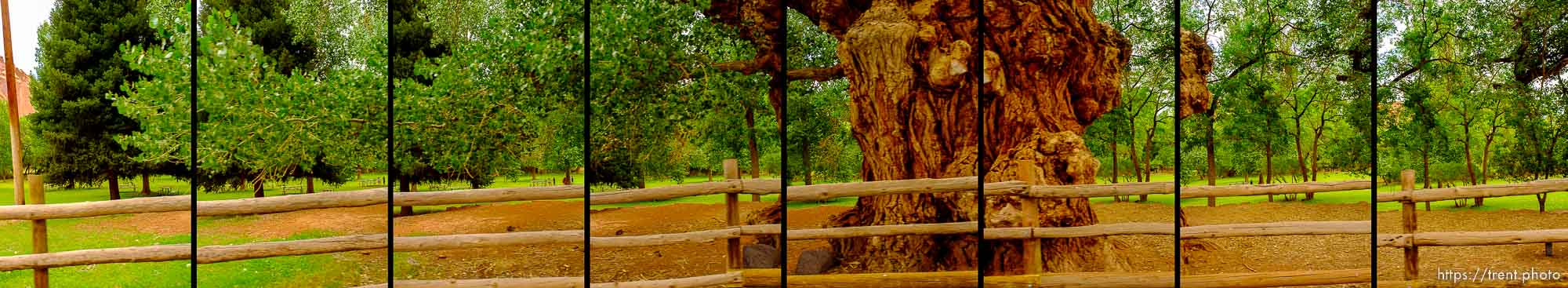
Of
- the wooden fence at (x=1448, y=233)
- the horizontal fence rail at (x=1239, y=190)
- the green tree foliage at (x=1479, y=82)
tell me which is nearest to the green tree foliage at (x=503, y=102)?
the horizontal fence rail at (x=1239, y=190)

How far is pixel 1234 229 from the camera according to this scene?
134 inches

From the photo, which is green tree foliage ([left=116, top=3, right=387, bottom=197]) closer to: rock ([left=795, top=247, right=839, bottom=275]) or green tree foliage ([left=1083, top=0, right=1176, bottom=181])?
rock ([left=795, top=247, right=839, bottom=275])

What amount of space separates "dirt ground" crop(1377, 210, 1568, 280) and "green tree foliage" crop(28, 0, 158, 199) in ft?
21.8

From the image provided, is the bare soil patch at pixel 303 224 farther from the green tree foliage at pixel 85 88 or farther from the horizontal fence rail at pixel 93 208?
the horizontal fence rail at pixel 93 208

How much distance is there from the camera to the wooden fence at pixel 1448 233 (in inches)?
132

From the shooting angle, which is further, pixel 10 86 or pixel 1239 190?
pixel 1239 190

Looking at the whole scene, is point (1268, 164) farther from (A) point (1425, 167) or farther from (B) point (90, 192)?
(B) point (90, 192)

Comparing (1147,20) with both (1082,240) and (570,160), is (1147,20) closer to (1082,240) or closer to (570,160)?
(1082,240)

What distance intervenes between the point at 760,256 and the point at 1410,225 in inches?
134

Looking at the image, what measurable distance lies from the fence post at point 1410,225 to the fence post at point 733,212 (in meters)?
3.10

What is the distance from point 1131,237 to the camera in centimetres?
520

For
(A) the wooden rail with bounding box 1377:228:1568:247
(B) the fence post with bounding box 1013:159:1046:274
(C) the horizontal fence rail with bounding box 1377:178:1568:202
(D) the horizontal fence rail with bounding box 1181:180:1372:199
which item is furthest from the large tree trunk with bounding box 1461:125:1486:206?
(B) the fence post with bounding box 1013:159:1046:274

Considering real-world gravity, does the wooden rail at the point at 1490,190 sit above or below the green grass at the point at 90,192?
below

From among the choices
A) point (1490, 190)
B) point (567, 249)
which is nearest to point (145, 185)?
point (567, 249)
